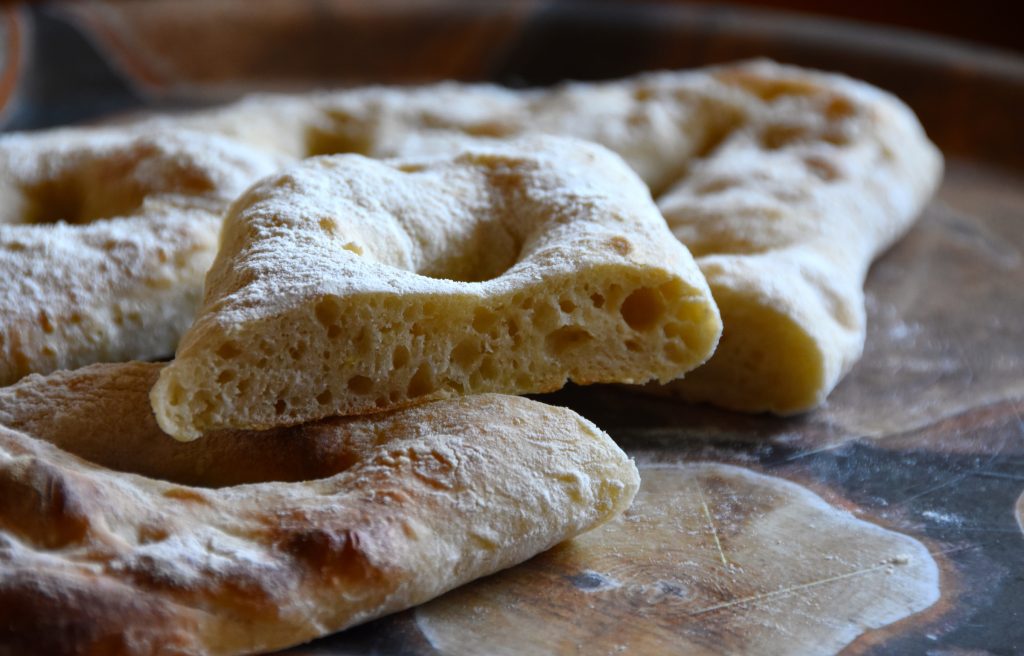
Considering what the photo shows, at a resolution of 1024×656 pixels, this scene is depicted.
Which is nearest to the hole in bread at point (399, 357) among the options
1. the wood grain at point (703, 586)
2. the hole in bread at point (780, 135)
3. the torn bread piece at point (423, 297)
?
the torn bread piece at point (423, 297)

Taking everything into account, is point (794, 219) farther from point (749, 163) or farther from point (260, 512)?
point (260, 512)

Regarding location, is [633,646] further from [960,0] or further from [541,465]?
[960,0]

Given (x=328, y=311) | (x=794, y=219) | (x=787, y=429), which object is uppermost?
(x=328, y=311)

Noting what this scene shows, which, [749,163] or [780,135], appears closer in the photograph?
[749,163]

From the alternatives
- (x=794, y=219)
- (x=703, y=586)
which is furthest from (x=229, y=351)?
(x=794, y=219)

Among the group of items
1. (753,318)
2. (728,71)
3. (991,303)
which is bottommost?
(991,303)

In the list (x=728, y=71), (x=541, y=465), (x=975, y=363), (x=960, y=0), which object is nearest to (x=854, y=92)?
(x=728, y=71)
